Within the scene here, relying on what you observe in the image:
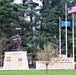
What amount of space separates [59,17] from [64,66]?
1314 centimetres

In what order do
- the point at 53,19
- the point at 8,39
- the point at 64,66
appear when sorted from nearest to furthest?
the point at 64,66, the point at 8,39, the point at 53,19

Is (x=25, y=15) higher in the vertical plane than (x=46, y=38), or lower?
higher

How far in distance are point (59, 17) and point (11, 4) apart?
7166mm

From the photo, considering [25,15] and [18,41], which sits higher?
[25,15]

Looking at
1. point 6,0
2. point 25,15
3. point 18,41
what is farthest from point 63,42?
point 18,41

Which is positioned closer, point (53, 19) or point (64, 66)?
point (64, 66)

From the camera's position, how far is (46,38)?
41.7 m

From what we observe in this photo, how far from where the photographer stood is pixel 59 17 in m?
43.1

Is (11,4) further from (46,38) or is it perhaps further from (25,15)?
(46,38)

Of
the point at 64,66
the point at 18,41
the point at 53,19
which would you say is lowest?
the point at 64,66

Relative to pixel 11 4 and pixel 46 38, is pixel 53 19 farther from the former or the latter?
pixel 11 4

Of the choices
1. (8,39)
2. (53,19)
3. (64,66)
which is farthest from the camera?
(53,19)

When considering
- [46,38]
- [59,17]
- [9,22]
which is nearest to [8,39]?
[9,22]

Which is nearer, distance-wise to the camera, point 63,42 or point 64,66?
point 64,66
